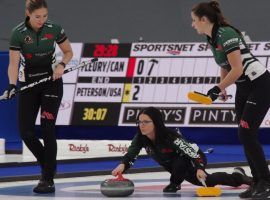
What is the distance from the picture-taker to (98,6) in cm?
1405

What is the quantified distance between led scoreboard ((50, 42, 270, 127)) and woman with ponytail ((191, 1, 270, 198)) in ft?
15.2

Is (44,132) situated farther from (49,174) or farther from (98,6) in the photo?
(98,6)

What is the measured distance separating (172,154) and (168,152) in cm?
3

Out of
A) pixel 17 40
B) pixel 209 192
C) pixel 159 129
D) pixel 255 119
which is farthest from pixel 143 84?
pixel 255 119

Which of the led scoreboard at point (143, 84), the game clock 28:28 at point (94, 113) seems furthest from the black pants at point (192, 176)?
the game clock 28:28 at point (94, 113)

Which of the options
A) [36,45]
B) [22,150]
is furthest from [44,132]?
[22,150]

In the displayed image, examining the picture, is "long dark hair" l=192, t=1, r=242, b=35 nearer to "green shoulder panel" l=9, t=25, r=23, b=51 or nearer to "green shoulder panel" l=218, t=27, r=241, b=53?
"green shoulder panel" l=218, t=27, r=241, b=53

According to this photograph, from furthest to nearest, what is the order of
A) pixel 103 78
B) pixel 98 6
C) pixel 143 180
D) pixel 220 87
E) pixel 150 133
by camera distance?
1. pixel 98 6
2. pixel 103 78
3. pixel 143 180
4. pixel 150 133
5. pixel 220 87

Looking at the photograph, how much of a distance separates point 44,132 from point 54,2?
8.69m

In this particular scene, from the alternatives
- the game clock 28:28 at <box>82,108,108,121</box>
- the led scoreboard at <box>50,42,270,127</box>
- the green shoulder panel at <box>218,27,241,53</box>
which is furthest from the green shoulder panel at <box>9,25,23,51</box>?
the game clock 28:28 at <box>82,108,108,121</box>

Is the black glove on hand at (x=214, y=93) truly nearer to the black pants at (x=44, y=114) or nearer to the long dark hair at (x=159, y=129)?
the long dark hair at (x=159, y=129)

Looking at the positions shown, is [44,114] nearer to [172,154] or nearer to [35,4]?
[35,4]

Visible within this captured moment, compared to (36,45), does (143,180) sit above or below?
below

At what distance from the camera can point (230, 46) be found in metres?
5.06
